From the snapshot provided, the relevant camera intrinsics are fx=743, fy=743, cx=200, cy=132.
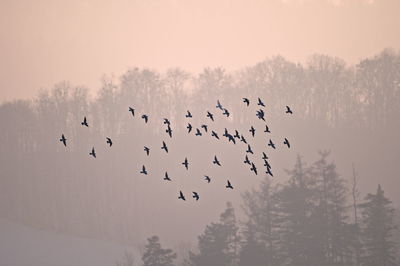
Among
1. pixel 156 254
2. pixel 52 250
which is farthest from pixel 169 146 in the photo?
pixel 156 254

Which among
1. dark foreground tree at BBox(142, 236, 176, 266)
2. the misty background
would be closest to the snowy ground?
the misty background

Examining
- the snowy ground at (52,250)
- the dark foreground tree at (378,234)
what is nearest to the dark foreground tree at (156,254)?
the dark foreground tree at (378,234)

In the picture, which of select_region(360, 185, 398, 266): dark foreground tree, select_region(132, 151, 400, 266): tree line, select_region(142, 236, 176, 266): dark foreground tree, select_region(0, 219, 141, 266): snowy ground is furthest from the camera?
select_region(0, 219, 141, 266): snowy ground

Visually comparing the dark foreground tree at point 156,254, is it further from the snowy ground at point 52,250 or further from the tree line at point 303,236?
the snowy ground at point 52,250

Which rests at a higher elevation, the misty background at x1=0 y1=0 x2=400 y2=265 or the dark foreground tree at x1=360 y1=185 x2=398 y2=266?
the misty background at x1=0 y1=0 x2=400 y2=265

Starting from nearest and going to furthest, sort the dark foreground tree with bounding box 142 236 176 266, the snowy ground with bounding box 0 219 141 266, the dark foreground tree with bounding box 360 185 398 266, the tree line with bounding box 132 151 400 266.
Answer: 1. the dark foreground tree with bounding box 360 185 398 266
2. the tree line with bounding box 132 151 400 266
3. the dark foreground tree with bounding box 142 236 176 266
4. the snowy ground with bounding box 0 219 141 266

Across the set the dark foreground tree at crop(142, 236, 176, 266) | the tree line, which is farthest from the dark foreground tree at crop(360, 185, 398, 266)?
the dark foreground tree at crop(142, 236, 176, 266)

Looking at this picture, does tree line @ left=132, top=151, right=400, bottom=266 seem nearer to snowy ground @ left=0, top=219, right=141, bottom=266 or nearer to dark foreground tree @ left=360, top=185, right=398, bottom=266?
dark foreground tree @ left=360, top=185, right=398, bottom=266

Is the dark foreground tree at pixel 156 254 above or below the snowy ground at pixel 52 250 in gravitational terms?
below

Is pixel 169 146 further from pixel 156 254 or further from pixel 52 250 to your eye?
pixel 156 254

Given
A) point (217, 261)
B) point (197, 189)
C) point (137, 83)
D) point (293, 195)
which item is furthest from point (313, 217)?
point (137, 83)

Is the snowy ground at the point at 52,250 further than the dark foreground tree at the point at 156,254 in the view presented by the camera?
Yes

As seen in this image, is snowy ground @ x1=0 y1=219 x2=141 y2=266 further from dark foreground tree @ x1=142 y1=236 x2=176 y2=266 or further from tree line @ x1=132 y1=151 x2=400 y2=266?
tree line @ x1=132 y1=151 x2=400 y2=266

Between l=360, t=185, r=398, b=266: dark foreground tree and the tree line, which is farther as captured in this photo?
the tree line
